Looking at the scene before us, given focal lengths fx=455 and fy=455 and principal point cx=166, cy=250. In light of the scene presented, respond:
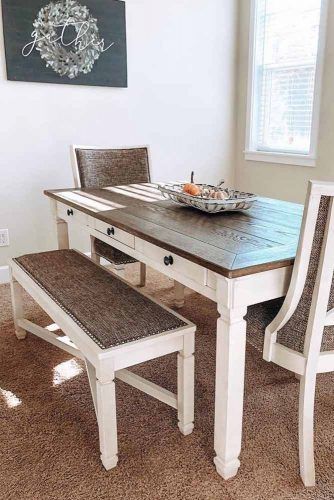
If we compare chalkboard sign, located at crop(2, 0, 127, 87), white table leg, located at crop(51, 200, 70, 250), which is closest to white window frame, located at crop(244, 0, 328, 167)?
chalkboard sign, located at crop(2, 0, 127, 87)

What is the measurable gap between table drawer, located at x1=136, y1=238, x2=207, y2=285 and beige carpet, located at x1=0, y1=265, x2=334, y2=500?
623 millimetres

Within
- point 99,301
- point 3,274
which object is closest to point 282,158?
point 3,274

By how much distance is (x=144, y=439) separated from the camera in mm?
1636

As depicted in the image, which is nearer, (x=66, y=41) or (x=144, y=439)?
(x=144, y=439)

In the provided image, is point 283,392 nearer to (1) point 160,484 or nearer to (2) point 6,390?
(1) point 160,484

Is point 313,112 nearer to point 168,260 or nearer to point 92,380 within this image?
point 168,260

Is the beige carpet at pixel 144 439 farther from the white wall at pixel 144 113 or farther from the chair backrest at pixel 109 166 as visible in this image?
the white wall at pixel 144 113

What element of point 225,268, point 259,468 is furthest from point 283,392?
point 225,268

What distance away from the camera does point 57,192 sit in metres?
2.52

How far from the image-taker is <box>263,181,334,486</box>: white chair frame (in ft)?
4.00

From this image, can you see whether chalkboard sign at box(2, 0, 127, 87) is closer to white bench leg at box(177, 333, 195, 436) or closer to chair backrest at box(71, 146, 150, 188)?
chair backrest at box(71, 146, 150, 188)

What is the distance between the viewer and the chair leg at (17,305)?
2.29 meters

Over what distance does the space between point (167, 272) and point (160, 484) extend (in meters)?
0.67

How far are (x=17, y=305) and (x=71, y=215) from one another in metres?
0.54
